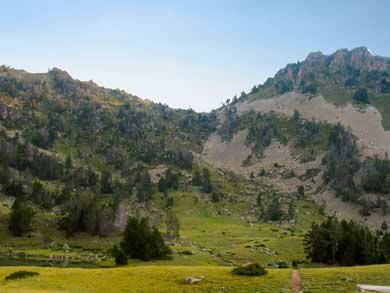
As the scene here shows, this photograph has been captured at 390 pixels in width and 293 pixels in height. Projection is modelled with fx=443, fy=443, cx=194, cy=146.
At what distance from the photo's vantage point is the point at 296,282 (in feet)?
169

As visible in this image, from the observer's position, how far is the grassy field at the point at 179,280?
159ft

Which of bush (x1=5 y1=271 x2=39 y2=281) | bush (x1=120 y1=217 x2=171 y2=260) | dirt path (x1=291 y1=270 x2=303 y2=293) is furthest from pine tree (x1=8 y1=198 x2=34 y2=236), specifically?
dirt path (x1=291 y1=270 x2=303 y2=293)

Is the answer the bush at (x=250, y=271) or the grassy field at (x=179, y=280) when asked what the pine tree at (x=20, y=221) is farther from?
the bush at (x=250, y=271)

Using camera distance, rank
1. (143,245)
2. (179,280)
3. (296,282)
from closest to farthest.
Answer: (296,282) → (179,280) → (143,245)

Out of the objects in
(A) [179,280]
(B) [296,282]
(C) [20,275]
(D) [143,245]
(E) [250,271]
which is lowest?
(D) [143,245]

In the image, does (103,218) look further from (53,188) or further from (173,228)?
(53,188)

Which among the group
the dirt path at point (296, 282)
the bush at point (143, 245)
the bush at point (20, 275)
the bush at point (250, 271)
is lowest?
the bush at point (143, 245)

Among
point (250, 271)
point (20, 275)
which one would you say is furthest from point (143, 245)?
point (250, 271)

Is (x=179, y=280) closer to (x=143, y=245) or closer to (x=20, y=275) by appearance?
(x=20, y=275)

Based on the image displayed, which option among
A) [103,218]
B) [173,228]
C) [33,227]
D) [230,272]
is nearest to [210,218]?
[173,228]

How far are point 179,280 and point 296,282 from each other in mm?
13598

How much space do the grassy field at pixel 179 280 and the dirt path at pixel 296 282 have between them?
23.3 inches

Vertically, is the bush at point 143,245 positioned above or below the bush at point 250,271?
below

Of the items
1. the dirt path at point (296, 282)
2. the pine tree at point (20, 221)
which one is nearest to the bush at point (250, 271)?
the dirt path at point (296, 282)
